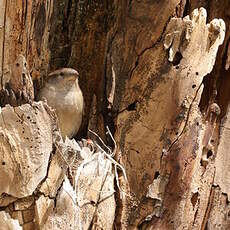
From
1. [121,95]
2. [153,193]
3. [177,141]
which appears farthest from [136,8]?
[153,193]

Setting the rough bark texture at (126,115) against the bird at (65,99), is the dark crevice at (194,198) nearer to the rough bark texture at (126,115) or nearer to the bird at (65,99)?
the rough bark texture at (126,115)

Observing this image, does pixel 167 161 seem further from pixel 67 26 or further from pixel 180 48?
pixel 67 26

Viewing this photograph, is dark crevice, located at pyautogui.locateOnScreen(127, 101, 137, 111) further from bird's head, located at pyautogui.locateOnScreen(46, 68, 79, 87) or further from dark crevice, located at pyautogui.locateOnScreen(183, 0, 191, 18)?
dark crevice, located at pyautogui.locateOnScreen(183, 0, 191, 18)

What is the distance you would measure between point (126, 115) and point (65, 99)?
0.28m

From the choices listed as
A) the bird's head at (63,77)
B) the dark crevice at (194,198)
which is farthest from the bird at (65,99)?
the dark crevice at (194,198)

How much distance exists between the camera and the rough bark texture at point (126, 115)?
2.43m

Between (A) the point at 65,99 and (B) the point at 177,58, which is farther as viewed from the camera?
(A) the point at 65,99

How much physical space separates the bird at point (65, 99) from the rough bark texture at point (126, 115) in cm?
Answer: 6

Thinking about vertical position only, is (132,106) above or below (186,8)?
below

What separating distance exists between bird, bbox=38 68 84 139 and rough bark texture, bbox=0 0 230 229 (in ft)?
0.19

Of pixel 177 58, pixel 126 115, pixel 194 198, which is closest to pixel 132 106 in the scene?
pixel 126 115

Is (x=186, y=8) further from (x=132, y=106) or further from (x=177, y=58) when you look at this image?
(x=132, y=106)

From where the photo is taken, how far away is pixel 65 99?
9.18 feet

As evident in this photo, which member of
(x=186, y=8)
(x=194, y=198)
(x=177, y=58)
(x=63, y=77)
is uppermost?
(x=186, y=8)
